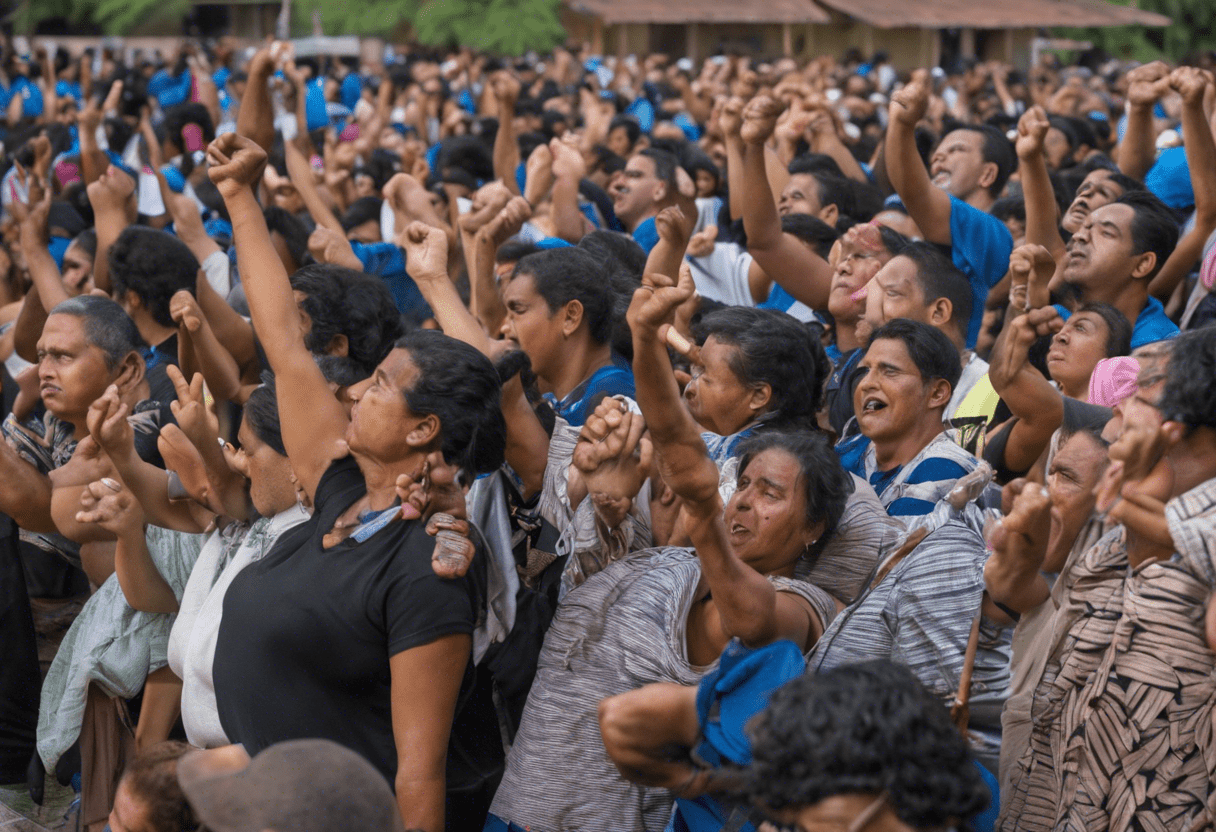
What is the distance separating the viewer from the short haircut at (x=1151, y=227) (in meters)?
3.88

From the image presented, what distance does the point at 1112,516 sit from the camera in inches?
74.7

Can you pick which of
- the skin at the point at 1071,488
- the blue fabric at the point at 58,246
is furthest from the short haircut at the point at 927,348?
the blue fabric at the point at 58,246

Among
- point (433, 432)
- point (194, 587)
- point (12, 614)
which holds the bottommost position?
point (12, 614)

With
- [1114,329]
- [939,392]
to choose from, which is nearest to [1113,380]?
[939,392]

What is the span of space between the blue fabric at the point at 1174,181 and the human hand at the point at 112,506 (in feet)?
13.6

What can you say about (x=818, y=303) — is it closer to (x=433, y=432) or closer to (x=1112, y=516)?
Result: (x=433, y=432)

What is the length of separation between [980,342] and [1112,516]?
9.70 ft

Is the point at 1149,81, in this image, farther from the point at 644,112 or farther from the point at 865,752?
the point at 644,112

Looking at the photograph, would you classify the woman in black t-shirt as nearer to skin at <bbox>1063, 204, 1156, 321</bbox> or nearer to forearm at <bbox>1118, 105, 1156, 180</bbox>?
skin at <bbox>1063, 204, 1156, 321</bbox>

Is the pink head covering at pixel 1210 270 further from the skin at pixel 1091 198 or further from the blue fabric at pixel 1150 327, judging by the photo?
the skin at pixel 1091 198

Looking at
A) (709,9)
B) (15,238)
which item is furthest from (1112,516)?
(709,9)

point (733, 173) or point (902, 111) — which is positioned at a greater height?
point (902, 111)

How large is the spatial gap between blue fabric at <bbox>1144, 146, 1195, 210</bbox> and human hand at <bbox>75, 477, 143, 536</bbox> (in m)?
4.14

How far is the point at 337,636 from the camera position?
7.37 ft
